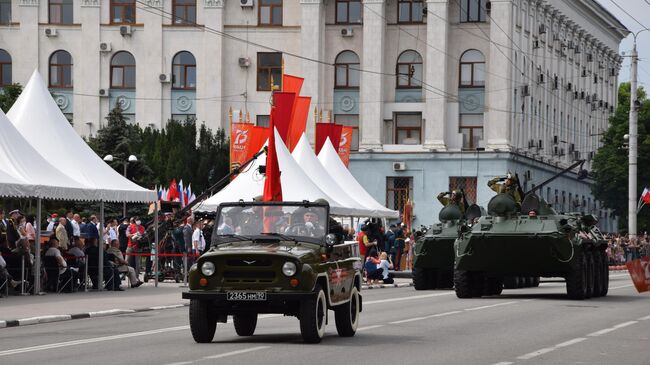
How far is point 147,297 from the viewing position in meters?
34.2

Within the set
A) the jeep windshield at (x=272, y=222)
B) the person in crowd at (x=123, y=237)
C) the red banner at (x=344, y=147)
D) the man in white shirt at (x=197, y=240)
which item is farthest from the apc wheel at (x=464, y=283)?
the red banner at (x=344, y=147)

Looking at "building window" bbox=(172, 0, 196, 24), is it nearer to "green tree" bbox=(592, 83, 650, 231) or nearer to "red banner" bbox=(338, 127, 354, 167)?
"red banner" bbox=(338, 127, 354, 167)

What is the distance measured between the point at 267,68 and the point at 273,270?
65.6 metres

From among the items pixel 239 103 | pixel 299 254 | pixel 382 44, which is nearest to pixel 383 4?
pixel 382 44

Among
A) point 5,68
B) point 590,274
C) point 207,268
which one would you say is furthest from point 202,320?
point 5,68

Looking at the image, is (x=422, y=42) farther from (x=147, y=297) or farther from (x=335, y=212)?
(x=147, y=297)

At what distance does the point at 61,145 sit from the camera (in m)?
35.6

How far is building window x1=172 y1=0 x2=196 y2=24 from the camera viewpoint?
8344cm

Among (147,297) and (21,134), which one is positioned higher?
(21,134)

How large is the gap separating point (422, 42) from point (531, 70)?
8.19 meters

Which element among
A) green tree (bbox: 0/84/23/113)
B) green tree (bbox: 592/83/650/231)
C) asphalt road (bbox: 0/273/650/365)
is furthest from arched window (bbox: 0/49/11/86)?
Result: asphalt road (bbox: 0/273/650/365)

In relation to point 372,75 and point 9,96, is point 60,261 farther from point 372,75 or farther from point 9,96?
point 372,75

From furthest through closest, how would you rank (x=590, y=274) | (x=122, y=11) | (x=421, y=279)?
(x=122, y=11)
(x=421, y=279)
(x=590, y=274)

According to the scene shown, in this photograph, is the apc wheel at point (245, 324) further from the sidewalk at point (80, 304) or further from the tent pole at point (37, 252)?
the tent pole at point (37, 252)
